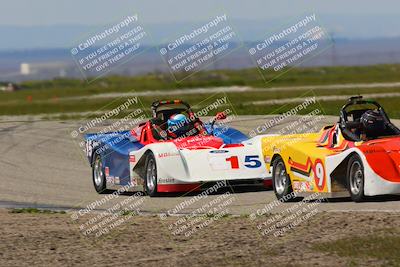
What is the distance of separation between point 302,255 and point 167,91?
71871 millimetres

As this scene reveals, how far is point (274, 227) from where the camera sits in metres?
15.4

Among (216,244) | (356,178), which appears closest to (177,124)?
(356,178)

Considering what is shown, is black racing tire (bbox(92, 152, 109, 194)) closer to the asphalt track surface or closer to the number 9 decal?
the asphalt track surface

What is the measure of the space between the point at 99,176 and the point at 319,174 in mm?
6178

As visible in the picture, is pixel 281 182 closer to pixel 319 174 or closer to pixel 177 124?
pixel 319 174

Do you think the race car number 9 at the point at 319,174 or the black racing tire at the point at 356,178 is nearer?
the black racing tire at the point at 356,178

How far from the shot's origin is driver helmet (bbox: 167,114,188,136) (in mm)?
22641

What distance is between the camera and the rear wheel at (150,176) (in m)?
21.1

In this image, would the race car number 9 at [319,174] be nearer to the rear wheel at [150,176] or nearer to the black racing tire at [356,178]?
the black racing tire at [356,178]

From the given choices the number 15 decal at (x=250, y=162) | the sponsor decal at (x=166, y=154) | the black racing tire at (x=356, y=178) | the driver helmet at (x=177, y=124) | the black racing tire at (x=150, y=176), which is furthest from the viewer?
the driver helmet at (x=177, y=124)

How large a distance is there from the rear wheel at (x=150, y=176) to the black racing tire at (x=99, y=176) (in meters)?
1.78

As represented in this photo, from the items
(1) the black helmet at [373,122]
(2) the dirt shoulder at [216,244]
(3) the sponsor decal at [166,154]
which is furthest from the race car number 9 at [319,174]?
(3) the sponsor decal at [166,154]

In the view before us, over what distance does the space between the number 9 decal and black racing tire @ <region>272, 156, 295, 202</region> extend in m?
0.72

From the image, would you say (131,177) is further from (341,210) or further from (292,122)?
(292,122)
